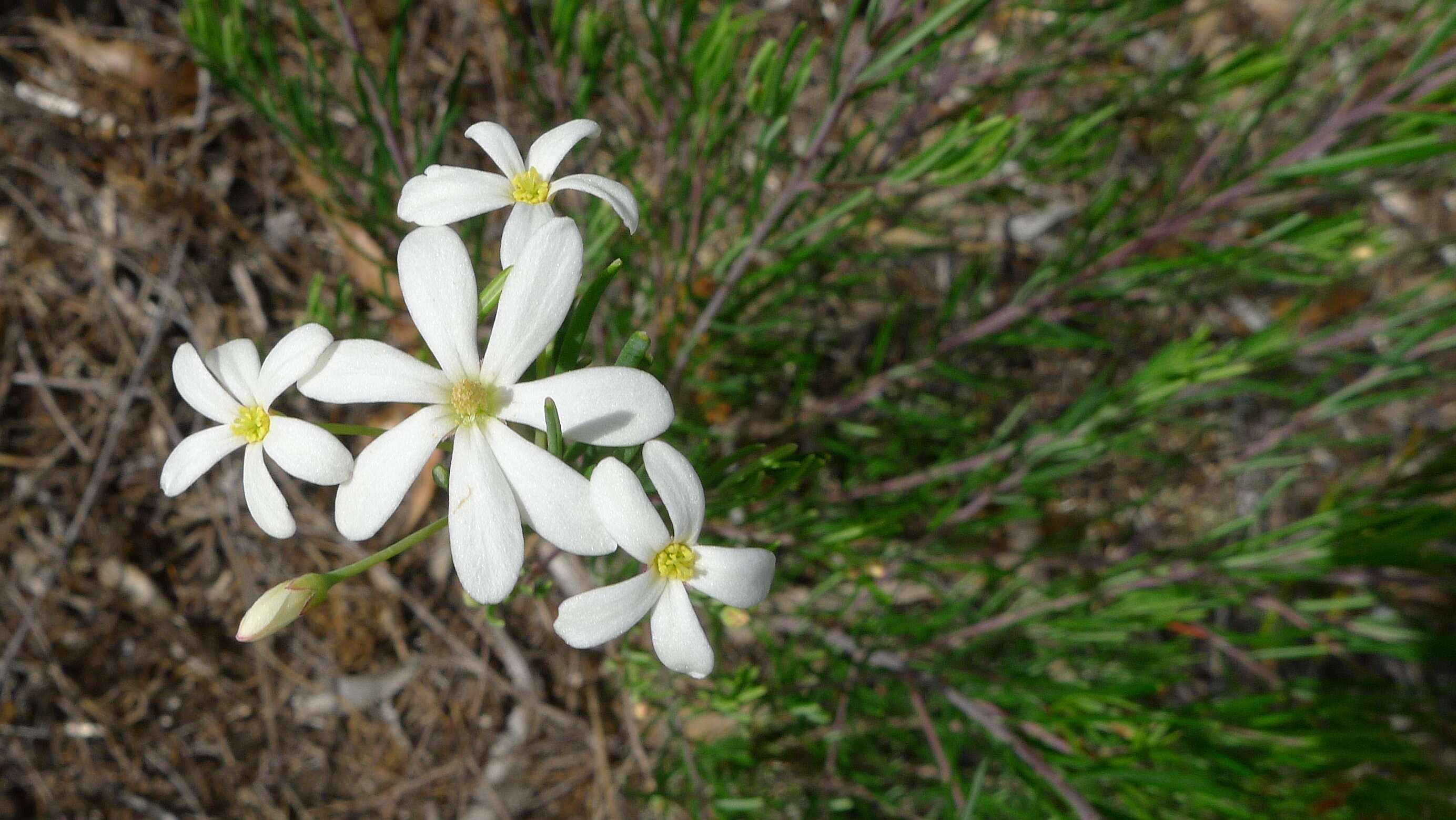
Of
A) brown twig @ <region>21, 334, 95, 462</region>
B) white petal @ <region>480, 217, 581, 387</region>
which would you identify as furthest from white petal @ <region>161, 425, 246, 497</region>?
brown twig @ <region>21, 334, 95, 462</region>

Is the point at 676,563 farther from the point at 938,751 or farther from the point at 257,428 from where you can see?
the point at 938,751

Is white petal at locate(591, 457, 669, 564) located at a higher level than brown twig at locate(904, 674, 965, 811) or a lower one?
higher

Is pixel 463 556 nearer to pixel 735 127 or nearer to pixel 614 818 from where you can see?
pixel 735 127

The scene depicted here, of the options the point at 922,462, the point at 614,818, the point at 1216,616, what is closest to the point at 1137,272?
the point at 922,462

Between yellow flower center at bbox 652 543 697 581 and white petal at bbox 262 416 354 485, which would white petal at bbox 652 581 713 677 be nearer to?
yellow flower center at bbox 652 543 697 581

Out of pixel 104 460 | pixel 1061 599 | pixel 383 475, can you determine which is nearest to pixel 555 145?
pixel 383 475

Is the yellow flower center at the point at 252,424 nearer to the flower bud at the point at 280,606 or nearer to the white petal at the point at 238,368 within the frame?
the white petal at the point at 238,368

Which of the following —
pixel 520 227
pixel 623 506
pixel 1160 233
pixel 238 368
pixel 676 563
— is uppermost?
pixel 1160 233
